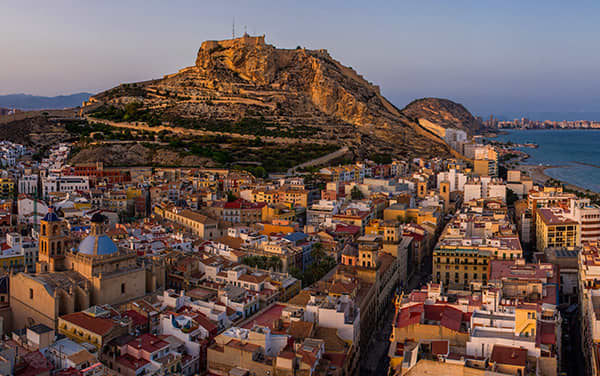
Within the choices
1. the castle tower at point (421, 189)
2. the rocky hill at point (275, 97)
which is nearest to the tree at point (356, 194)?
the castle tower at point (421, 189)

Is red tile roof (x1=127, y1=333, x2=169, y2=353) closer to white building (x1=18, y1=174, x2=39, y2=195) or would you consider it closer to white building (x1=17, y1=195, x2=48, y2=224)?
white building (x1=17, y1=195, x2=48, y2=224)

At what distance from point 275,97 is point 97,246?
52.1m

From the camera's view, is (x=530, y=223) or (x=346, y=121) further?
(x=346, y=121)

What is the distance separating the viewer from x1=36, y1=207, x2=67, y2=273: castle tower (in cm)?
1819

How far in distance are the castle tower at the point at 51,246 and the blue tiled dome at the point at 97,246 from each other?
4.14ft

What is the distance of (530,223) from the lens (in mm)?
30625

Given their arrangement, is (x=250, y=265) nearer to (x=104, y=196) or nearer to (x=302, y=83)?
(x=104, y=196)

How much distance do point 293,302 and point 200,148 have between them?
34.3 metres

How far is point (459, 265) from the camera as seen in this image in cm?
2194

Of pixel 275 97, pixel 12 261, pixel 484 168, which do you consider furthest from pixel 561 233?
pixel 275 97

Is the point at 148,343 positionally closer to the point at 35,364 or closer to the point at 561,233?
the point at 35,364

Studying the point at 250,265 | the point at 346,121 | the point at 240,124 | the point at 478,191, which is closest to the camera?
the point at 250,265

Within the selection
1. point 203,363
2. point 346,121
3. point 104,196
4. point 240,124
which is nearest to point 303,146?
point 240,124

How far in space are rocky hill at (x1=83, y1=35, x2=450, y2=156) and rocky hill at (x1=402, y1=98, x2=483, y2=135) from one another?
175 feet
